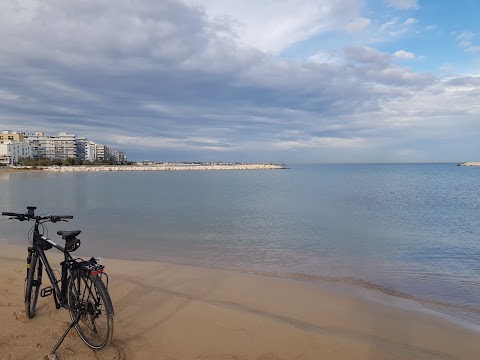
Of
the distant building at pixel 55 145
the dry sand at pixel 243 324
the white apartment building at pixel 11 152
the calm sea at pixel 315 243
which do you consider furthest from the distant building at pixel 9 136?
the dry sand at pixel 243 324

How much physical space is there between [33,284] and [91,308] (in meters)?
1.37

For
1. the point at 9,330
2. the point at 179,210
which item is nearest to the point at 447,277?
the point at 9,330

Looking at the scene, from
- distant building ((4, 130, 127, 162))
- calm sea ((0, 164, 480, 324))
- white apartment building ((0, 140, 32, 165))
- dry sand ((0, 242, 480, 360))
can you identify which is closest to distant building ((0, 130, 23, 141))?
distant building ((4, 130, 127, 162))

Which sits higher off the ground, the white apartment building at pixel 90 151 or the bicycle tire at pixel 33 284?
the white apartment building at pixel 90 151

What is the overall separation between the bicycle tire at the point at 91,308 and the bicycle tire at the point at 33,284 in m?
0.89

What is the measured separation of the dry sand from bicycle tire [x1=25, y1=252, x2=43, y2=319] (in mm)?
171

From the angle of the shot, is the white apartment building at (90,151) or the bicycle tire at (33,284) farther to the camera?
the white apartment building at (90,151)

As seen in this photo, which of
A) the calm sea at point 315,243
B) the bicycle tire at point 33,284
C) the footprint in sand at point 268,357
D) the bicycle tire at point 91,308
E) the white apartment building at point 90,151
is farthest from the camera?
the white apartment building at point 90,151

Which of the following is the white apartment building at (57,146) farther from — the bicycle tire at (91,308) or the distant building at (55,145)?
the bicycle tire at (91,308)

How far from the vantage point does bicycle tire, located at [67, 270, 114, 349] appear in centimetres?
375

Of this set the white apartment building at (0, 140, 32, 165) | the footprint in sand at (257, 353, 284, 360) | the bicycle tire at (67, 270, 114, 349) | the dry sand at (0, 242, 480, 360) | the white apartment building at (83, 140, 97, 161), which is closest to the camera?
the bicycle tire at (67, 270, 114, 349)

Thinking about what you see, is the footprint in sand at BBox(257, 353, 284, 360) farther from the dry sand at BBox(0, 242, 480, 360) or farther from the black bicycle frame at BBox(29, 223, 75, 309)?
the black bicycle frame at BBox(29, 223, 75, 309)

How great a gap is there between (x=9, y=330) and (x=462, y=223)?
61.0ft

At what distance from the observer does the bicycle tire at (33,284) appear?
4.69m
